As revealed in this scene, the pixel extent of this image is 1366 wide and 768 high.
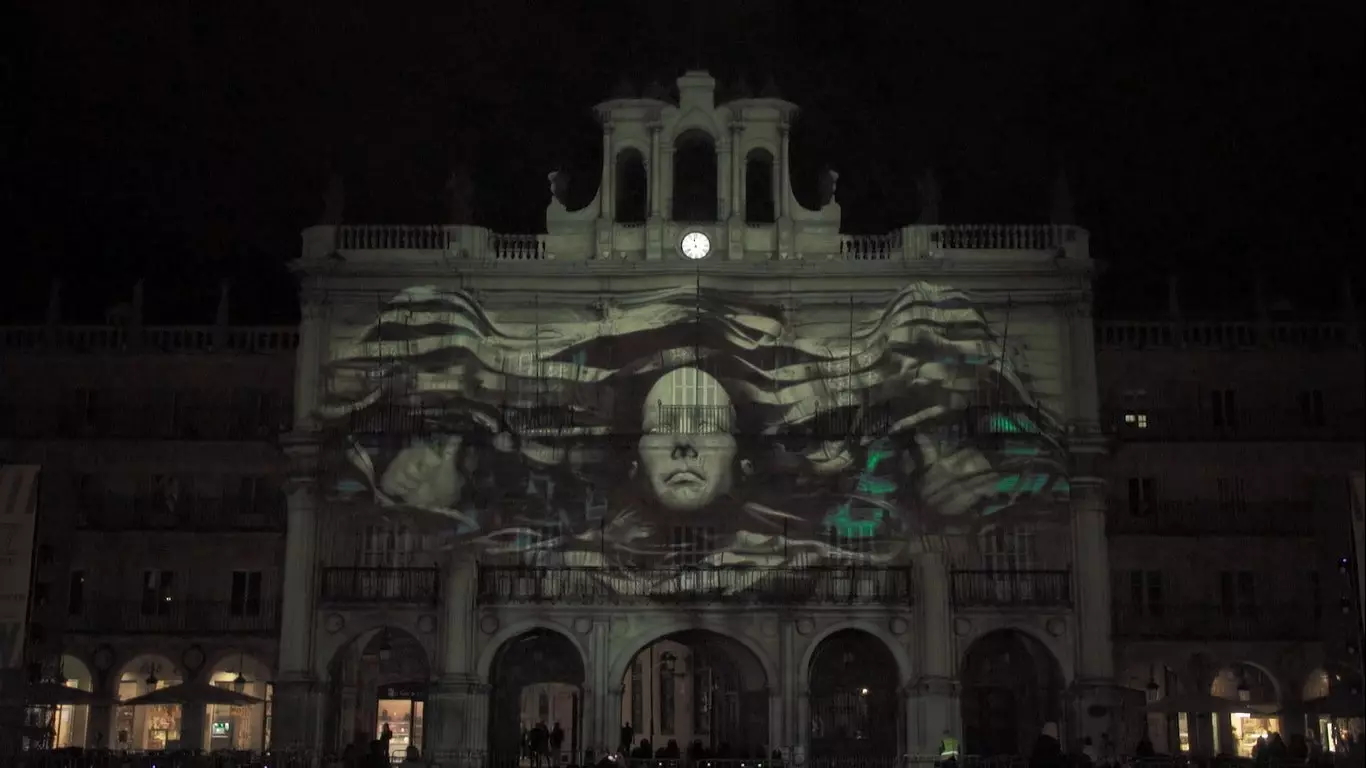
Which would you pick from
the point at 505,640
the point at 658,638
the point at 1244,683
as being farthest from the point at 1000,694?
the point at 505,640

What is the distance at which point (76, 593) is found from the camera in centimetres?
5444

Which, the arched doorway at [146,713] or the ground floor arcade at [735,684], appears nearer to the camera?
the ground floor arcade at [735,684]

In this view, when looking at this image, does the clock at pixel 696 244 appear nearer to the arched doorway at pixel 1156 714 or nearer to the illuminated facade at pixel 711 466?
the illuminated facade at pixel 711 466

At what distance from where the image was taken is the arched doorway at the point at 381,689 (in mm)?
53469

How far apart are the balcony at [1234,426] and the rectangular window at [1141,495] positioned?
4.45 ft

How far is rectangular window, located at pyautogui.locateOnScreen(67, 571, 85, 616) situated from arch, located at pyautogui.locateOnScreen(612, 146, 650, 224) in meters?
20.3

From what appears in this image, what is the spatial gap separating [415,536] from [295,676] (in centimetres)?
542

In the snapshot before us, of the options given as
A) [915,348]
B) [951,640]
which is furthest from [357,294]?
[951,640]

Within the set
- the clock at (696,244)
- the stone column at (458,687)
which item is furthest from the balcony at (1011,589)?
the stone column at (458,687)

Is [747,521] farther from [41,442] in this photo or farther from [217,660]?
[41,442]

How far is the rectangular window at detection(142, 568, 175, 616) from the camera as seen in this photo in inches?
2135

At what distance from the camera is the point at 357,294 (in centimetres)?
5272

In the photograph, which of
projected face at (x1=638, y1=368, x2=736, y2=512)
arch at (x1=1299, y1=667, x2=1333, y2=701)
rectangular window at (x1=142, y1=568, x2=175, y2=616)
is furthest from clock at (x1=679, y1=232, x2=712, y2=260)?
arch at (x1=1299, y1=667, x2=1333, y2=701)

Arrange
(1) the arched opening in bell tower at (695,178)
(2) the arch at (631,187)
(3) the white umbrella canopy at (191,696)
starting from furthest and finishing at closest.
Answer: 1. (1) the arched opening in bell tower at (695,178)
2. (2) the arch at (631,187)
3. (3) the white umbrella canopy at (191,696)
